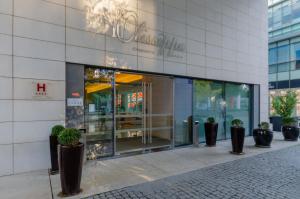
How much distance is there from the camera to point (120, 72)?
22.6ft

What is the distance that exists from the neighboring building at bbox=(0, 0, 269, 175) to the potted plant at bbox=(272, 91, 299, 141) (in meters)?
1.46

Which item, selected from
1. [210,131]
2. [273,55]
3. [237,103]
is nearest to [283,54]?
[273,55]

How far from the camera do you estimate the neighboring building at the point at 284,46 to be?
57.6ft

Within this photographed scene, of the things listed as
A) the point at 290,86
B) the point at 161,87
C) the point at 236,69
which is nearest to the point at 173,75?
the point at 161,87

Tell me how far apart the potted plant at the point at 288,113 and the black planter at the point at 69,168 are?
936 centimetres

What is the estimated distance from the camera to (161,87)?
8914mm

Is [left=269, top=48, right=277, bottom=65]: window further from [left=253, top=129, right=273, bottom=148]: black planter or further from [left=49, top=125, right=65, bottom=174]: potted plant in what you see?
[left=49, top=125, right=65, bottom=174]: potted plant

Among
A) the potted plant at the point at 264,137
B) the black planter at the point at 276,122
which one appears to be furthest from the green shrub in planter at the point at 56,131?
the black planter at the point at 276,122

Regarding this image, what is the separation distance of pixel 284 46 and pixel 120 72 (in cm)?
1686

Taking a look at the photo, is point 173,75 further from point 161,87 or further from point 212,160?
point 212,160

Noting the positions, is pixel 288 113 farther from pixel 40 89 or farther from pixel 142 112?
pixel 40 89

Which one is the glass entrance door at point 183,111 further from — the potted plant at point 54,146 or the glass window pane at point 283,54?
the glass window pane at point 283,54

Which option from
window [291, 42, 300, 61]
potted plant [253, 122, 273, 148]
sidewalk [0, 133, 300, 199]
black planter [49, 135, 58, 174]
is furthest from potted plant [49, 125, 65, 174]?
window [291, 42, 300, 61]

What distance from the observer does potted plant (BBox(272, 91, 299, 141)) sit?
9.88m
